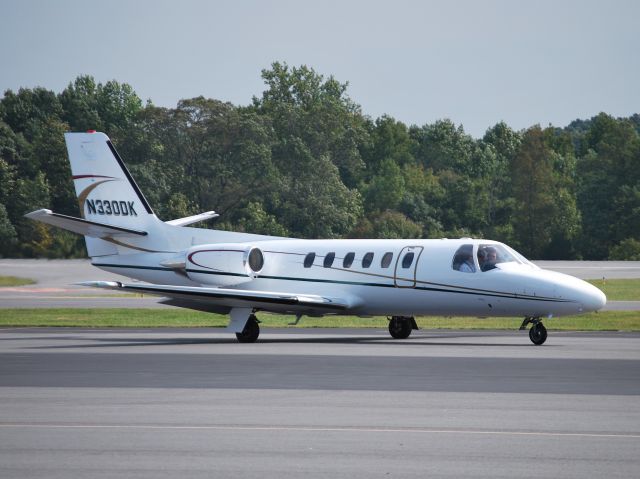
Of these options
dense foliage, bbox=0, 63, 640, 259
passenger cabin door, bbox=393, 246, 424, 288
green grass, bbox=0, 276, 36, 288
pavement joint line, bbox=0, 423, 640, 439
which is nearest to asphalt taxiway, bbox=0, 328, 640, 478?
pavement joint line, bbox=0, 423, 640, 439

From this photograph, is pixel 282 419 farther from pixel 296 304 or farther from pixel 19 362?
pixel 296 304

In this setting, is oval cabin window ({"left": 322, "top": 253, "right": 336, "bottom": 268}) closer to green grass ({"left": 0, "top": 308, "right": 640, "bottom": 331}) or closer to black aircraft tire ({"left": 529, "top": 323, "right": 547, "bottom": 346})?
black aircraft tire ({"left": 529, "top": 323, "right": 547, "bottom": 346})

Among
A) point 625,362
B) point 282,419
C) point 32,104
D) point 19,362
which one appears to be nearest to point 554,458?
point 282,419

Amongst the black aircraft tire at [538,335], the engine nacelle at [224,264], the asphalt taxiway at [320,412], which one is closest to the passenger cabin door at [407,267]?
the black aircraft tire at [538,335]

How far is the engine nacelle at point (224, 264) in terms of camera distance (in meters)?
33.1

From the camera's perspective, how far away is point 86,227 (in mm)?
33312

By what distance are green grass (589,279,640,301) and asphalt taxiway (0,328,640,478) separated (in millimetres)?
30908

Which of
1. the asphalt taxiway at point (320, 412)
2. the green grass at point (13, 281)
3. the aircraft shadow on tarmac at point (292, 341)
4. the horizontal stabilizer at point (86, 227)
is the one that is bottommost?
the green grass at point (13, 281)

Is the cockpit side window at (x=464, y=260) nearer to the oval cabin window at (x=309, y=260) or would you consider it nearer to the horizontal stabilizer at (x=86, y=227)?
the oval cabin window at (x=309, y=260)

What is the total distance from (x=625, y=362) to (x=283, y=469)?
1341cm

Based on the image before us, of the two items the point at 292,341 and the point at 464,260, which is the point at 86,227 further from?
the point at 464,260

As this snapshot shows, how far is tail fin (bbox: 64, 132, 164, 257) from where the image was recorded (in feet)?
114

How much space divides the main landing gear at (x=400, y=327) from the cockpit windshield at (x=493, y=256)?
11.6 ft

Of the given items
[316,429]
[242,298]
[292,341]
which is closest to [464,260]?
[292,341]
